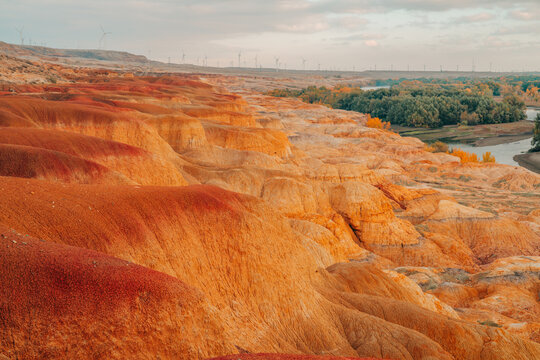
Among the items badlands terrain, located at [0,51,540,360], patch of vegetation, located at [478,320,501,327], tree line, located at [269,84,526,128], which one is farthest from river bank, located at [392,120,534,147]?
patch of vegetation, located at [478,320,501,327]

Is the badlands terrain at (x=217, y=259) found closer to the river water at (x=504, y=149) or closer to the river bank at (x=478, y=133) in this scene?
the river water at (x=504, y=149)

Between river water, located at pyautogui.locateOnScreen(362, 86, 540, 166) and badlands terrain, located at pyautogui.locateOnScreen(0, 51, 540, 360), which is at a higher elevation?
badlands terrain, located at pyautogui.locateOnScreen(0, 51, 540, 360)

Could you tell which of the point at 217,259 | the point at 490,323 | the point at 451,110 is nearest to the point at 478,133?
the point at 451,110

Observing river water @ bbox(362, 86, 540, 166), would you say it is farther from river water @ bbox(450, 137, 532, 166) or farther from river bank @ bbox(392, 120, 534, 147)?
river bank @ bbox(392, 120, 534, 147)

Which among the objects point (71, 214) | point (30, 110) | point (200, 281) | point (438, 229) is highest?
point (30, 110)

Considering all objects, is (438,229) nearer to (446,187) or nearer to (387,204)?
(387,204)

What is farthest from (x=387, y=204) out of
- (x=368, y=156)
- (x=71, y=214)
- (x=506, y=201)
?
(x=71, y=214)

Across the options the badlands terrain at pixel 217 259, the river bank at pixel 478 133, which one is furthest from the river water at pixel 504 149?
the badlands terrain at pixel 217 259

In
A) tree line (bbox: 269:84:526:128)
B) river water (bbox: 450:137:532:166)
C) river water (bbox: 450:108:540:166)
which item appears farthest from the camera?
tree line (bbox: 269:84:526:128)
